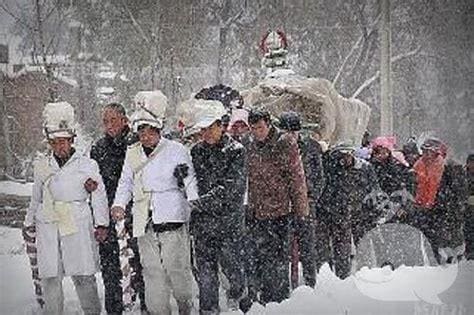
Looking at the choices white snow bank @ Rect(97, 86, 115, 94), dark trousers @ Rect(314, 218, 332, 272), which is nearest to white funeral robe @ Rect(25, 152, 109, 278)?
dark trousers @ Rect(314, 218, 332, 272)

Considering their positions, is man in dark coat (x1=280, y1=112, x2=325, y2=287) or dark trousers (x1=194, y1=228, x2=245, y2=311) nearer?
dark trousers (x1=194, y1=228, x2=245, y2=311)

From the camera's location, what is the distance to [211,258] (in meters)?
3.65

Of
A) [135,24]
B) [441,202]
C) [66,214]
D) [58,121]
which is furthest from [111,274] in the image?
[135,24]

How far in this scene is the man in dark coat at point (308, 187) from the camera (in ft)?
13.5

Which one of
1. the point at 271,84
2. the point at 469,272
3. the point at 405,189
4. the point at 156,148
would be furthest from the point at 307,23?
the point at 156,148

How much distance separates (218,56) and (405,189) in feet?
16.0

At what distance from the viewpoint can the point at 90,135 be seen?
29.9ft

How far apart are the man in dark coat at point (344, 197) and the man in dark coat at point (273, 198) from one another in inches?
24.6

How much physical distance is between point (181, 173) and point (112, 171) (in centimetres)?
43

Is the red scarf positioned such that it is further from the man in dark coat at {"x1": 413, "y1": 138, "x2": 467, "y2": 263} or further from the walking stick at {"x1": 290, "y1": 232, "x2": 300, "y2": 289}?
the walking stick at {"x1": 290, "y1": 232, "x2": 300, "y2": 289}

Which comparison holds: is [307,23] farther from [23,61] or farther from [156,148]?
[156,148]

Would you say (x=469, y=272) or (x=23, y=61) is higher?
(x=23, y=61)

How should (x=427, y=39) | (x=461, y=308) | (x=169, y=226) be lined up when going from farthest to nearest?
(x=427, y=39) → (x=461, y=308) → (x=169, y=226)

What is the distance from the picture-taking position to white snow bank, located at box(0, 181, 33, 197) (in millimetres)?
6624
